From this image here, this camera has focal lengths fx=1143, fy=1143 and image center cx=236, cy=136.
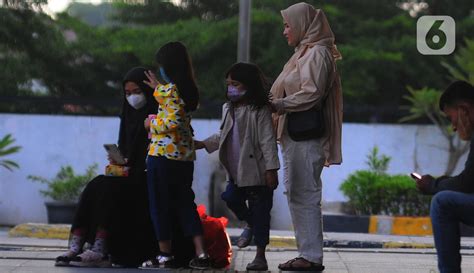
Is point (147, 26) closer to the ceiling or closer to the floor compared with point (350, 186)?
closer to the ceiling

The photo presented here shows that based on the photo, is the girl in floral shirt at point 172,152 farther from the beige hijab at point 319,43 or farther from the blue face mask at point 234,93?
the beige hijab at point 319,43

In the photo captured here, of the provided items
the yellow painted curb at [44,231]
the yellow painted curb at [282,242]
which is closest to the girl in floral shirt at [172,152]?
the yellow painted curb at [282,242]

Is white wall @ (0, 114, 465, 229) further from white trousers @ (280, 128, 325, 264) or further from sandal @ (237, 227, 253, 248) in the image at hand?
white trousers @ (280, 128, 325, 264)

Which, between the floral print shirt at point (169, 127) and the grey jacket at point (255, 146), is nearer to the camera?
the grey jacket at point (255, 146)

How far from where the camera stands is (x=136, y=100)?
24.7 feet

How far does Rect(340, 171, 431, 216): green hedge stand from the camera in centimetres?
1406

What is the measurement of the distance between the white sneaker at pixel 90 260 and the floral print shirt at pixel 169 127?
0.83 m

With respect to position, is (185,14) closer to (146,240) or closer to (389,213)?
(389,213)

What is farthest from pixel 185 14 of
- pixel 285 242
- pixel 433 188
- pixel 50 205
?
pixel 433 188

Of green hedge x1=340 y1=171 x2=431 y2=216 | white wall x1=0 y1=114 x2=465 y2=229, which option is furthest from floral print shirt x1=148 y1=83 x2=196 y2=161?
white wall x1=0 y1=114 x2=465 y2=229

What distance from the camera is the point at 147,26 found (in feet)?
69.4

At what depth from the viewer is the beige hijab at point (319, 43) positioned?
23.4 feet

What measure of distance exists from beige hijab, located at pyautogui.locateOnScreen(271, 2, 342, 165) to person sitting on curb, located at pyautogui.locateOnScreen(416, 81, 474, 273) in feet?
4.22

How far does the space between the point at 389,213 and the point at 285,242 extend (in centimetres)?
299
